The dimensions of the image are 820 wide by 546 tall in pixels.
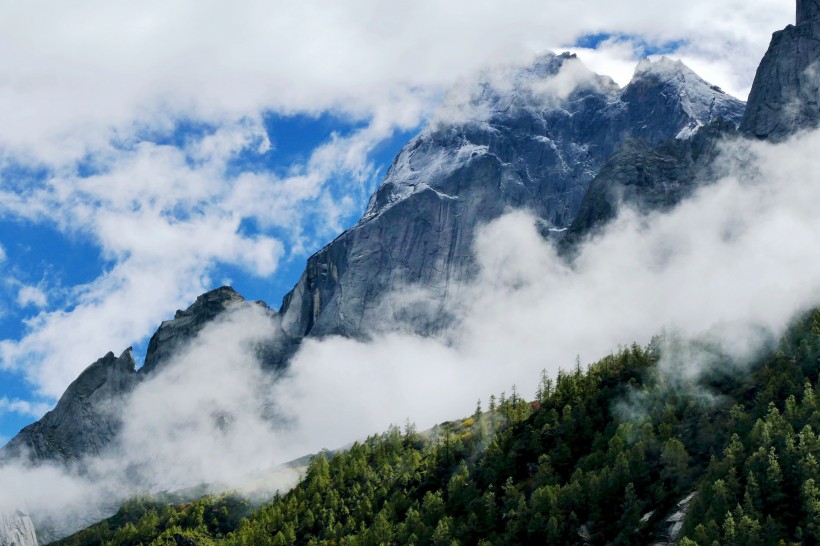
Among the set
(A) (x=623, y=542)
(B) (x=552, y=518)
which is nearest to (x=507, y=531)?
(B) (x=552, y=518)

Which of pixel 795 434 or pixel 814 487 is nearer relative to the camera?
pixel 814 487

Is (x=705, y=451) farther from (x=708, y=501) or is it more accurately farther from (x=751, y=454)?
(x=708, y=501)

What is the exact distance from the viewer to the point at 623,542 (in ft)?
575

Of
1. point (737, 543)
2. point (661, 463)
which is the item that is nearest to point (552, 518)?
point (661, 463)

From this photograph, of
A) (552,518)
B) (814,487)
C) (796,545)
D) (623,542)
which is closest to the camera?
(796,545)

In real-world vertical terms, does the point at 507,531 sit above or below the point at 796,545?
above

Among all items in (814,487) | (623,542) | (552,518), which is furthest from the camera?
(552,518)

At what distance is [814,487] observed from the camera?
164 metres

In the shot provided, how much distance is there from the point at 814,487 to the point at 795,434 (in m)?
20.2

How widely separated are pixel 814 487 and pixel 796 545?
47.8 feet

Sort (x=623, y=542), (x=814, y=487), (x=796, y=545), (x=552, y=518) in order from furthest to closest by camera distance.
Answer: (x=552, y=518)
(x=623, y=542)
(x=814, y=487)
(x=796, y=545)

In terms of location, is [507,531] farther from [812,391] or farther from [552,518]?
[812,391]

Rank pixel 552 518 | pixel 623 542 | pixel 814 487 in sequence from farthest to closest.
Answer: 1. pixel 552 518
2. pixel 623 542
3. pixel 814 487

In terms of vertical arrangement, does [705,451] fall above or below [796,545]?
above
